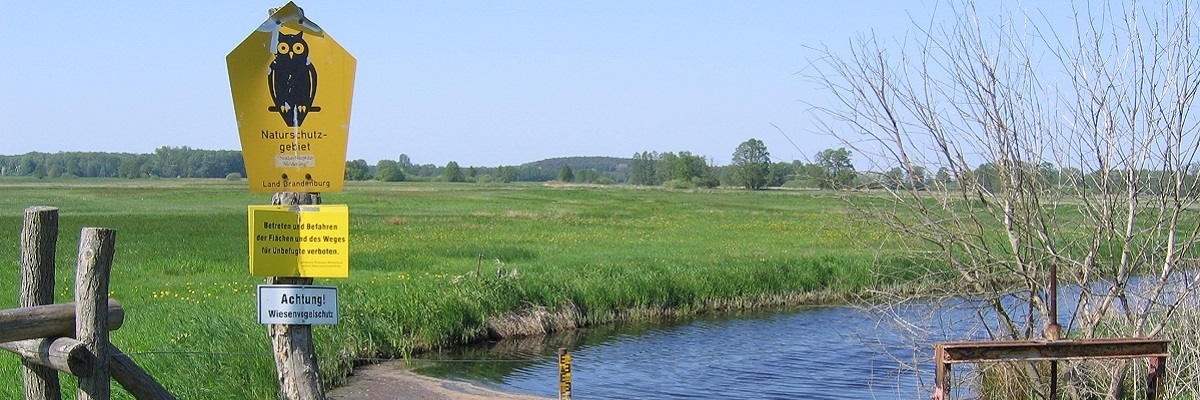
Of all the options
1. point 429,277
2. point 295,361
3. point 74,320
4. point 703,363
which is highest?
point 74,320

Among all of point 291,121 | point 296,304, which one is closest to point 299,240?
point 296,304

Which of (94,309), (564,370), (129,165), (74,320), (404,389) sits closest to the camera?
(94,309)

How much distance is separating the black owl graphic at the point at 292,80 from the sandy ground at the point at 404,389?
331 inches

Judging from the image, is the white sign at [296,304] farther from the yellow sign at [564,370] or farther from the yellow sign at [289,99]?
the yellow sign at [564,370]

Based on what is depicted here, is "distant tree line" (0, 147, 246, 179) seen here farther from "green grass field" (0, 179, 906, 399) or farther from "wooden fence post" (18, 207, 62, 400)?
"wooden fence post" (18, 207, 62, 400)

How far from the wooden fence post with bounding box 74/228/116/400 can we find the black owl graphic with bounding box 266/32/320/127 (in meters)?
1.29

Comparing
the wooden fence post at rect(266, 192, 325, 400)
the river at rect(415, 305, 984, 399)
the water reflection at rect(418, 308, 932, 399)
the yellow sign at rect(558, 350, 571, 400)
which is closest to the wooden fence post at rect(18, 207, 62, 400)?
the wooden fence post at rect(266, 192, 325, 400)

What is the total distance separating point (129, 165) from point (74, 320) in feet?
523

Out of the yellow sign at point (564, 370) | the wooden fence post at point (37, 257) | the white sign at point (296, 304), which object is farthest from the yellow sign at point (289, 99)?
the yellow sign at point (564, 370)

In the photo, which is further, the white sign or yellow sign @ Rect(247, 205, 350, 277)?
the white sign

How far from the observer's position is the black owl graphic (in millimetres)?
6461

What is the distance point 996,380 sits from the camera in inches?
492

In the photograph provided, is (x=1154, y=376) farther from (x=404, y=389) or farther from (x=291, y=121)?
(x=404, y=389)

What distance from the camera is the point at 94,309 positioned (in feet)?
21.0
